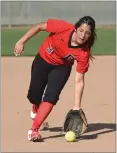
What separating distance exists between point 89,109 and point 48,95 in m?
1.92

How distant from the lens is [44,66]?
263 inches

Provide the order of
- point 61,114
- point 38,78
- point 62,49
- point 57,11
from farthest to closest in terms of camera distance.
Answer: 1. point 57,11
2. point 61,114
3. point 38,78
4. point 62,49

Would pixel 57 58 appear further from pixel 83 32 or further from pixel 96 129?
pixel 96 129

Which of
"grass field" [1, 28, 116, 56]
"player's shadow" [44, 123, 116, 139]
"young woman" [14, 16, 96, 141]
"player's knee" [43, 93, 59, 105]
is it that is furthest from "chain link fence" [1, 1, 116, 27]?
"player's knee" [43, 93, 59, 105]

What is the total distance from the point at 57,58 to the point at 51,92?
43cm

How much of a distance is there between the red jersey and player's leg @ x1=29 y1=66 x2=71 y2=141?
112mm

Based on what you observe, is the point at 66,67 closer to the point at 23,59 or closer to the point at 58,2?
the point at 23,59

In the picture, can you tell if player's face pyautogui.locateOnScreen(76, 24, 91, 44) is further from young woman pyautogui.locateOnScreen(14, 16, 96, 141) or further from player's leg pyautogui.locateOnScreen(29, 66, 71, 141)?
player's leg pyautogui.locateOnScreen(29, 66, 71, 141)

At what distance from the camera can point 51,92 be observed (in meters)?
6.55

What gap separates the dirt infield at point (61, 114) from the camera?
623 centimetres

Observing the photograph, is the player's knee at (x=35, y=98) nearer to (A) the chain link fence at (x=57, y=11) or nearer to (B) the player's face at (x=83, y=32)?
(B) the player's face at (x=83, y=32)

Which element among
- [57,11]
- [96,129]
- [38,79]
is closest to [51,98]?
[38,79]

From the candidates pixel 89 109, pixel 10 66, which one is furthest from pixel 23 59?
pixel 89 109

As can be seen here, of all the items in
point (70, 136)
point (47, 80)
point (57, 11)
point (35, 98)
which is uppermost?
point (57, 11)
